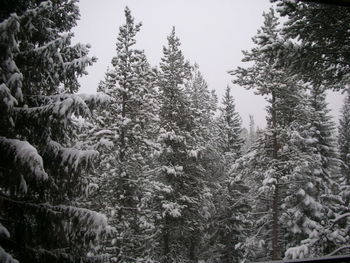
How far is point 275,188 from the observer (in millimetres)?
13445

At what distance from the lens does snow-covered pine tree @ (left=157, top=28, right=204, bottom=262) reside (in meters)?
14.7

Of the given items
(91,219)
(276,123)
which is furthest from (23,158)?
(276,123)

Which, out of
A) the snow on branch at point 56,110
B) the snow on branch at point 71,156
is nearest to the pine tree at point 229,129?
the snow on branch at point 71,156

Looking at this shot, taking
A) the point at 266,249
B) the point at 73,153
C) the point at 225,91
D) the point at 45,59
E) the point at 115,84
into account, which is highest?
the point at 225,91

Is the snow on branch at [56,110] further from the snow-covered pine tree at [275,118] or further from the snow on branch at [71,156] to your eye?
the snow-covered pine tree at [275,118]

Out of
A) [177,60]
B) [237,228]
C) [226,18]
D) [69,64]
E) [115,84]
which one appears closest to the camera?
[69,64]

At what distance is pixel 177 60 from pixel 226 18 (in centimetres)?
19827

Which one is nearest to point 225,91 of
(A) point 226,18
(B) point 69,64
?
(B) point 69,64

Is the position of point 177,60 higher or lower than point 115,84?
higher

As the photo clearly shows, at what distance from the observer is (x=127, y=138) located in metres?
12.9

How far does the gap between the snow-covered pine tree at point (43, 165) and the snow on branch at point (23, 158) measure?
20 mm

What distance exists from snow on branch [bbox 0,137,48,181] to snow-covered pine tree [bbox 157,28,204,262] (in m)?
10.2

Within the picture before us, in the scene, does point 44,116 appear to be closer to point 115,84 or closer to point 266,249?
point 115,84

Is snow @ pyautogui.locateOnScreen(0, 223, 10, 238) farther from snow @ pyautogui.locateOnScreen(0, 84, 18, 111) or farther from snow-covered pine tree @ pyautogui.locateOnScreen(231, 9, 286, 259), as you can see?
snow-covered pine tree @ pyautogui.locateOnScreen(231, 9, 286, 259)
